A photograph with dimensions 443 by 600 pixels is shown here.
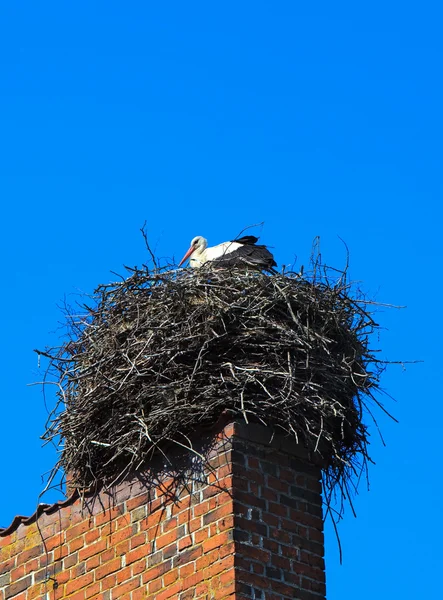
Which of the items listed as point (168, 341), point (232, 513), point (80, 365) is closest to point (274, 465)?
point (232, 513)

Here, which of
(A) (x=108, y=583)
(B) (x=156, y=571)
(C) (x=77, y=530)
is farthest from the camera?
(C) (x=77, y=530)

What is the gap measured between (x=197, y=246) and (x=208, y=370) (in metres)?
4.84

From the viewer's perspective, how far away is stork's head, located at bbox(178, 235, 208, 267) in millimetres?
14211

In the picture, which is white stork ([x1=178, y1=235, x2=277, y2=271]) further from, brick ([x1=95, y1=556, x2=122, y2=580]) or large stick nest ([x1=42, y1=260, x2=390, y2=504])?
brick ([x1=95, y1=556, x2=122, y2=580])

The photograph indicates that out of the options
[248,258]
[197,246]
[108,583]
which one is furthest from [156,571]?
[197,246]

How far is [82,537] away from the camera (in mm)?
9641

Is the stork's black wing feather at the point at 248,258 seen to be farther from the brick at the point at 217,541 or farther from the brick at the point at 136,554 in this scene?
the brick at the point at 217,541

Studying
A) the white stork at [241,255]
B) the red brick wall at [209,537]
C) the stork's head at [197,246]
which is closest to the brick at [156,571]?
the red brick wall at [209,537]

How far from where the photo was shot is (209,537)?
28.6 feet

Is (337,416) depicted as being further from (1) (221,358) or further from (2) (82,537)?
(2) (82,537)

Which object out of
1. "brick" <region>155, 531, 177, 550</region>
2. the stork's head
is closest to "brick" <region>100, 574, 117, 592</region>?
"brick" <region>155, 531, 177, 550</region>

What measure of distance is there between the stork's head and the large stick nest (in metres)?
3.52

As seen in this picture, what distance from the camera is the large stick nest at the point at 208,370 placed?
9.37m

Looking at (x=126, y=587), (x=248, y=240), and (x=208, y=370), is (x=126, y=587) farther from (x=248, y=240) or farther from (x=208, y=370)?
(x=248, y=240)
